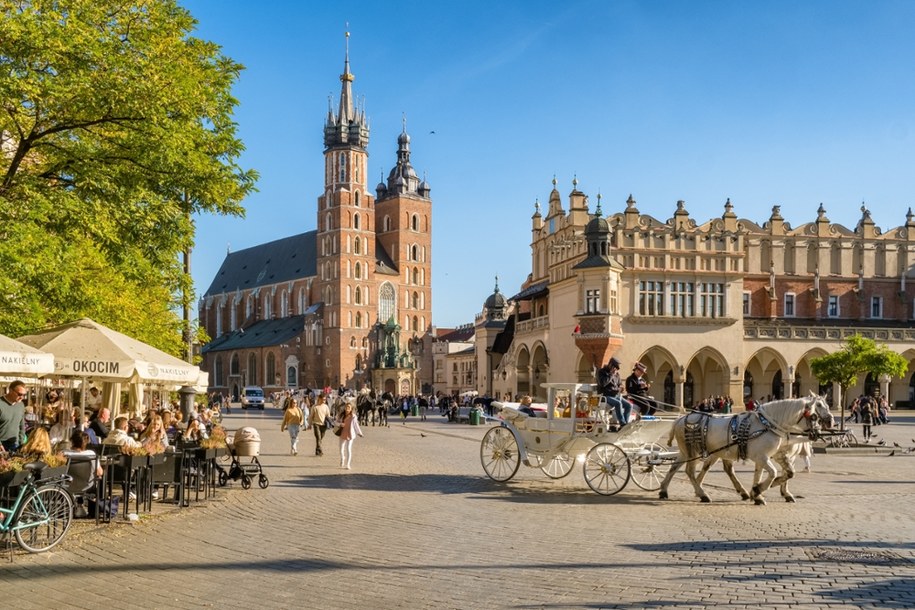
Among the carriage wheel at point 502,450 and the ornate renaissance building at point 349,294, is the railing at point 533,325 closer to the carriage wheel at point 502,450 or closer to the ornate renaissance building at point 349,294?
the carriage wheel at point 502,450

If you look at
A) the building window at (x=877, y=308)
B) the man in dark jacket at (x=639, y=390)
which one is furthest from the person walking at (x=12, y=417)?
the building window at (x=877, y=308)

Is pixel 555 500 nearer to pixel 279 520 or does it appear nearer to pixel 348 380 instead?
pixel 279 520

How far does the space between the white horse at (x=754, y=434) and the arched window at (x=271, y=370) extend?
10561 cm

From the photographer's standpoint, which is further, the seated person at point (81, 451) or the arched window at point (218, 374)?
the arched window at point (218, 374)

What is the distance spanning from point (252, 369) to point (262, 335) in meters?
5.64

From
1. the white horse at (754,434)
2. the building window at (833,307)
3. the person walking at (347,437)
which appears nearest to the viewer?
the white horse at (754,434)

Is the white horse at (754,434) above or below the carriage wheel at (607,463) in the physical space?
above

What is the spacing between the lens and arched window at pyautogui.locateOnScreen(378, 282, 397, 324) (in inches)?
4705

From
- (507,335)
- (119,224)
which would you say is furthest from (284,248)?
(119,224)

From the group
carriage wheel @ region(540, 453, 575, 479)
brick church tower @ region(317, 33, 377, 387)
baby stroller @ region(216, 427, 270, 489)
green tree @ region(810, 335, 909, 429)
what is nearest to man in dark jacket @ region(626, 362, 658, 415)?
carriage wheel @ region(540, 453, 575, 479)

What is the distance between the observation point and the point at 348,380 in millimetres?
113250

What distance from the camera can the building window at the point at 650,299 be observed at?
52562 mm

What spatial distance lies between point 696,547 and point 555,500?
13.9 feet

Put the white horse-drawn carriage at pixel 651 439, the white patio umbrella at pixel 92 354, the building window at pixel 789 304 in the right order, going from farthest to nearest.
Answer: the building window at pixel 789 304
the white horse-drawn carriage at pixel 651 439
the white patio umbrella at pixel 92 354
